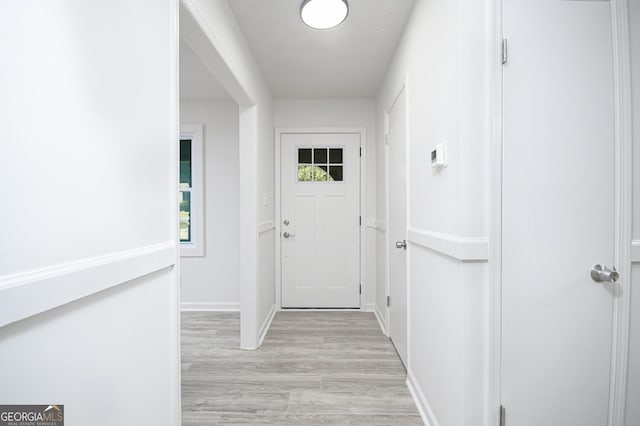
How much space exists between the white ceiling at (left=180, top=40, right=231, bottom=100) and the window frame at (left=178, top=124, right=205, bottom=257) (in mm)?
358

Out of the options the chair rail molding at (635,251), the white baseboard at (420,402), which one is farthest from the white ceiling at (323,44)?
the white baseboard at (420,402)

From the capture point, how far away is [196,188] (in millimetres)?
3717

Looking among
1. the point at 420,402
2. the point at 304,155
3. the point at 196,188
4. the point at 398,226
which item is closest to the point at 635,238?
the point at 420,402

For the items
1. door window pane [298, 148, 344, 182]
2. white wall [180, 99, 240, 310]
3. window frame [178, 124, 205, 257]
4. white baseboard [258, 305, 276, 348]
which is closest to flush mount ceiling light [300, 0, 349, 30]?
door window pane [298, 148, 344, 182]

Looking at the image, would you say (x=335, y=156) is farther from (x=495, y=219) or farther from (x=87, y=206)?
(x=87, y=206)

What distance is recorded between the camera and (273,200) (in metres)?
3.64

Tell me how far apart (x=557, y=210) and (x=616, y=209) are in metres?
0.18

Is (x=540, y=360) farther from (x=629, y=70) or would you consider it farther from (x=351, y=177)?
(x=351, y=177)

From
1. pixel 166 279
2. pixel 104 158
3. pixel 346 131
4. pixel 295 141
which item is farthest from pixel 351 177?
pixel 104 158

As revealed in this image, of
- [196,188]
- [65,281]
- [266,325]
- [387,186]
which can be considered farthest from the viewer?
[196,188]

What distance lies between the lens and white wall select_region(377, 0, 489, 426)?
1.30 metres

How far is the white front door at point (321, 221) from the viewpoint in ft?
12.3

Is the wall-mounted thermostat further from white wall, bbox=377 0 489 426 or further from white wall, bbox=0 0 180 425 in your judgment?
white wall, bbox=0 0 180 425

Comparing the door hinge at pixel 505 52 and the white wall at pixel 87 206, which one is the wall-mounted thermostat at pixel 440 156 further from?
the white wall at pixel 87 206
